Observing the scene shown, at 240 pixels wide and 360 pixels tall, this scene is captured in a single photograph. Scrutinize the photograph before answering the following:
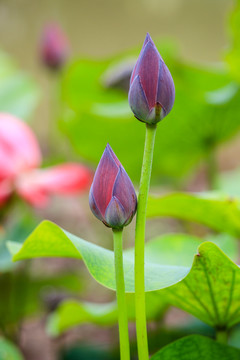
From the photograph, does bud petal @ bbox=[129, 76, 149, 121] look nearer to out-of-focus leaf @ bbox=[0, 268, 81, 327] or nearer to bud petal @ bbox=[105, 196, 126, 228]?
bud petal @ bbox=[105, 196, 126, 228]

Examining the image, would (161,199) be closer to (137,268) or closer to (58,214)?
(137,268)

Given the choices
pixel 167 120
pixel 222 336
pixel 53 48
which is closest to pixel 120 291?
pixel 222 336

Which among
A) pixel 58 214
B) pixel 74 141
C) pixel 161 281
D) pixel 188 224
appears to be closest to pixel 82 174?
pixel 74 141

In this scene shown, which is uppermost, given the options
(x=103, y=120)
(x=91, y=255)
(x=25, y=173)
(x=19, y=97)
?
(x=19, y=97)

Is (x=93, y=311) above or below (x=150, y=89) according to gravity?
below

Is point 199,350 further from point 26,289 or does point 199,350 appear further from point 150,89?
point 26,289

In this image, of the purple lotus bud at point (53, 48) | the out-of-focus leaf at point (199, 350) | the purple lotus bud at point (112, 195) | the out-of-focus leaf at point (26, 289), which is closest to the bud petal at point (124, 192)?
the purple lotus bud at point (112, 195)

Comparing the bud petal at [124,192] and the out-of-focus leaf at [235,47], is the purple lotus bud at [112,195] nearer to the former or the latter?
the bud petal at [124,192]

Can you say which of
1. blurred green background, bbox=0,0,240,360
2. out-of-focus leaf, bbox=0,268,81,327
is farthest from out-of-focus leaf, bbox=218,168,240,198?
out-of-focus leaf, bbox=0,268,81,327
